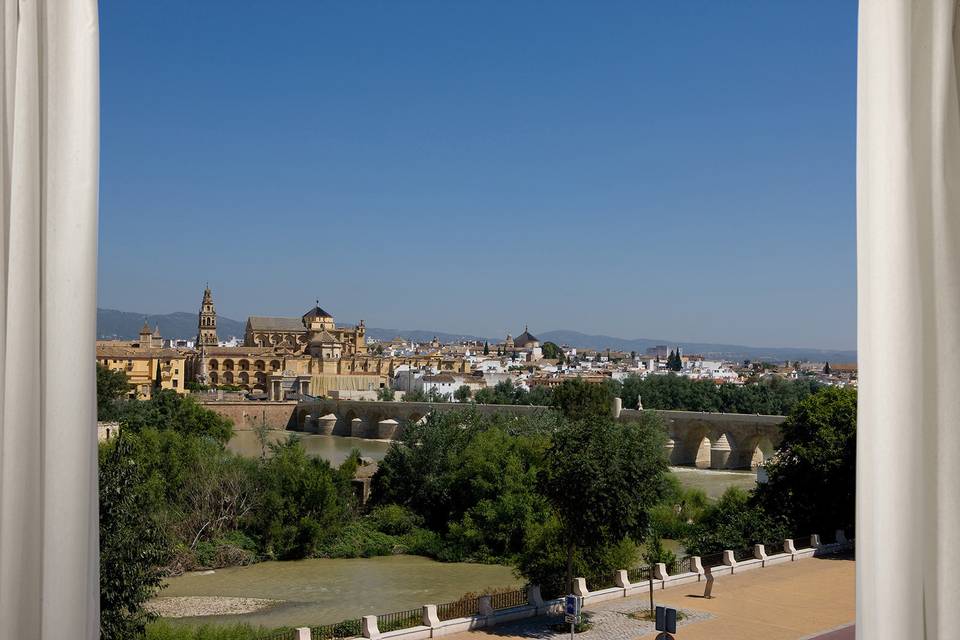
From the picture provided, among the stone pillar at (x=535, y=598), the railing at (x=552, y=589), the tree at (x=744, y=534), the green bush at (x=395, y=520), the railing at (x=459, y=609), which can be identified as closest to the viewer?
the railing at (x=459, y=609)

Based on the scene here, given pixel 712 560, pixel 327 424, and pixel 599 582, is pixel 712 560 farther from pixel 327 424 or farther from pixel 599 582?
pixel 327 424

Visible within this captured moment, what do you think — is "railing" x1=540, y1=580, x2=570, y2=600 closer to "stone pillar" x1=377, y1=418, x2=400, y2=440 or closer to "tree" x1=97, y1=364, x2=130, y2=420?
"tree" x1=97, y1=364, x2=130, y2=420

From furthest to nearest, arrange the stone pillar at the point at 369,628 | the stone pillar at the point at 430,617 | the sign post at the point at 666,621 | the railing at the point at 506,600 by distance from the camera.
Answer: the railing at the point at 506,600 < the stone pillar at the point at 430,617 < the stone pillar at the point at 369,628 < the sign post at the point at 666,621

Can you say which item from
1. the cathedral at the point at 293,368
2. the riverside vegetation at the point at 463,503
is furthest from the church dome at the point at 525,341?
the riverside vegetation at the point at 463,503

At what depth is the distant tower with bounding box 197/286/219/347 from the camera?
147 ft

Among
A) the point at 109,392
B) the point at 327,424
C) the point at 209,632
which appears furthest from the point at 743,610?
the point at 327,424

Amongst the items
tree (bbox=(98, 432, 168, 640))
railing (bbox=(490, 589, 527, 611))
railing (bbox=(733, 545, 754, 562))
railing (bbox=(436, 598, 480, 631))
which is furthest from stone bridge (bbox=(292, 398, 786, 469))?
tree (bbox=(98, 432, 168, 640))

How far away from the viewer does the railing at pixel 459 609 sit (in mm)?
6215

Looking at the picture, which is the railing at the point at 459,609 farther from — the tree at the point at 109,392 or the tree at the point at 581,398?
the tree at the point at 581,398
